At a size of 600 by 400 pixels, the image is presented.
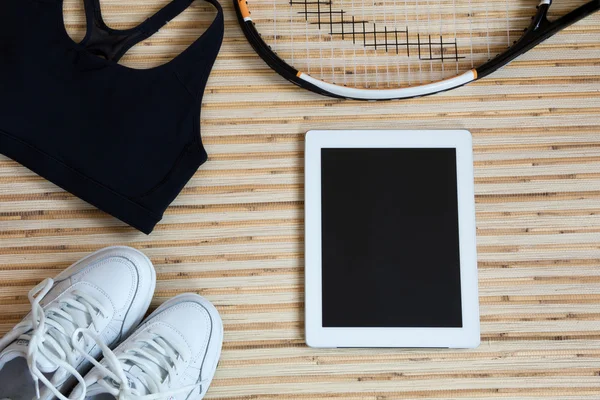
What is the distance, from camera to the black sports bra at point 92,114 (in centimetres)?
65

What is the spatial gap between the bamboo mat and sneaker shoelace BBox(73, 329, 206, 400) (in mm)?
73

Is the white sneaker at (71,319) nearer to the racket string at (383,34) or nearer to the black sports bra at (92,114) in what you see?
the black sports bra at (92,114)

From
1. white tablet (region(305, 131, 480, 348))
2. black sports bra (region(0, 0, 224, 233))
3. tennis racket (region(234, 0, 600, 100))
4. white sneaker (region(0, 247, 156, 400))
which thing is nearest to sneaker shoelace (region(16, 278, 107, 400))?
white sneaker (region(0, 247, 156, 400))

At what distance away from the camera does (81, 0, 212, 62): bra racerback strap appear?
0.70 m

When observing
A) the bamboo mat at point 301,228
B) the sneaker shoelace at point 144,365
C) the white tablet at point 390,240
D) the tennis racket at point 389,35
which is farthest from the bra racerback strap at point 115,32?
the sneaker shoelace at point 144,365

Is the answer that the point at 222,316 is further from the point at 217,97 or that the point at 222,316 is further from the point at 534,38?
A: the point at 534,38

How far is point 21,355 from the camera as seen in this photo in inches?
23.8

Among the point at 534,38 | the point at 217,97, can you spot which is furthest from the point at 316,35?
the point at 534,38

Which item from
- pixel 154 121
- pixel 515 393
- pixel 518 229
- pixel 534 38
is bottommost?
pixel 515 393

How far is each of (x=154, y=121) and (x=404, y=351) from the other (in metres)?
0.46

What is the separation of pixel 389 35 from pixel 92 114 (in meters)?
0.43

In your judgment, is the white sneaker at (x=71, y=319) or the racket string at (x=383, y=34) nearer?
the white sneaker at (x=71, y=319)

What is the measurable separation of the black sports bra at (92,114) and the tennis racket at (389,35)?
12 cm

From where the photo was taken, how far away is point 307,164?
69 centimetres
